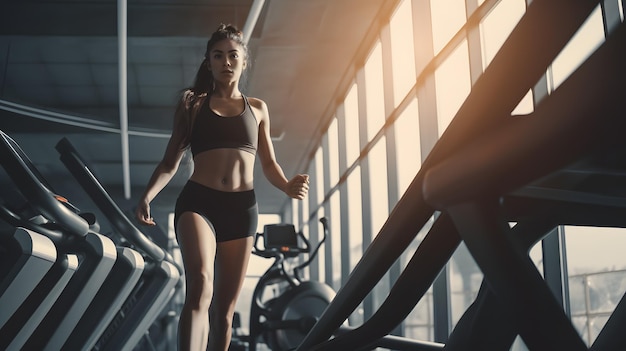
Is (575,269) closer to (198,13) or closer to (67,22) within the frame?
(198,13)

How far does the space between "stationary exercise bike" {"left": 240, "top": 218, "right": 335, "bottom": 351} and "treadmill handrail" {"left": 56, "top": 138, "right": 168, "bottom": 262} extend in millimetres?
1412

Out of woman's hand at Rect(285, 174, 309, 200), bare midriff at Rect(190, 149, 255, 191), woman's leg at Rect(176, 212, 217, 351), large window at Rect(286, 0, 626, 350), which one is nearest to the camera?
woman's leg at Rect(176, 212, 217, 351)

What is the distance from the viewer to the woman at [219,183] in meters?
2.07

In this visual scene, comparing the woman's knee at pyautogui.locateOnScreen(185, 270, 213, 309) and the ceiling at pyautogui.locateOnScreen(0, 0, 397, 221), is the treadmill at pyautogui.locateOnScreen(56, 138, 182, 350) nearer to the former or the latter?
the ceiling at pyautogui.locateOnScreen(0, 0, 397, 221)

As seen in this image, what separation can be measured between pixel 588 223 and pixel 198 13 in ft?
19.6

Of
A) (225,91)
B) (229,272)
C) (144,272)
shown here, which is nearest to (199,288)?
(229,272)

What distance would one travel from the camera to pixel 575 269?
3.06 meters

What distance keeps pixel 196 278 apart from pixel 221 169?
398 mm

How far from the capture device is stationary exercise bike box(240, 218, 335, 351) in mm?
4797

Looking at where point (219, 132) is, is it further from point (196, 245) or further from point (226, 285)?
point (226, 285)

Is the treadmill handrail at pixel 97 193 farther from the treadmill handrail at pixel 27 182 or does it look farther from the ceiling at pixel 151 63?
the ceiling at pixel 151 63

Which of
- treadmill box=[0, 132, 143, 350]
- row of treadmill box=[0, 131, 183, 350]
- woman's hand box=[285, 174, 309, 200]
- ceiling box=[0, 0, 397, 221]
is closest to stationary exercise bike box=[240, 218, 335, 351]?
ceiling box=[0, 0, 397, 221]

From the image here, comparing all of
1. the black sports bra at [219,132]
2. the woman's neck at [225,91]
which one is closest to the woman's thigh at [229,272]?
the black sports bra at [219,132]

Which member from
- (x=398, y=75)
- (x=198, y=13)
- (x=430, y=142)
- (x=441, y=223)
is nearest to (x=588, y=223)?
(x=441, y=223)
